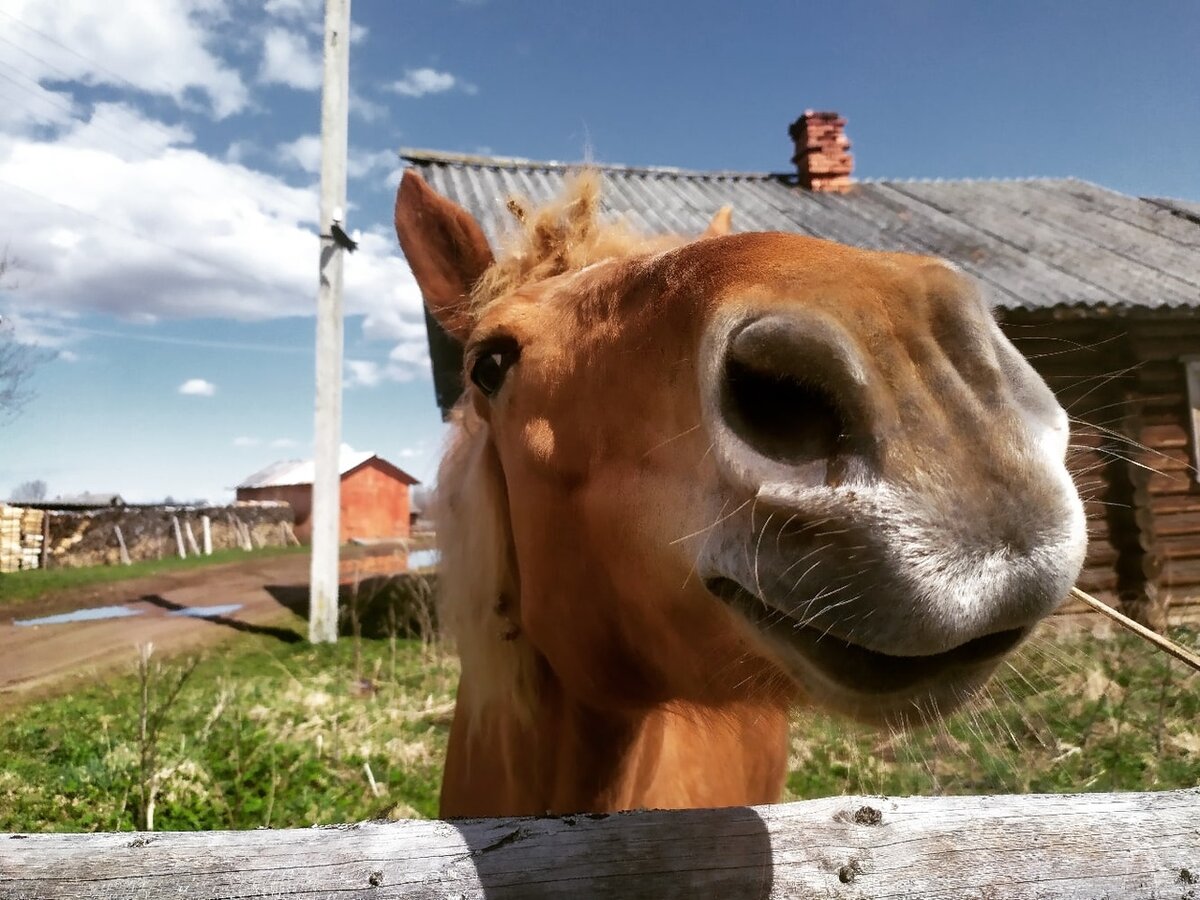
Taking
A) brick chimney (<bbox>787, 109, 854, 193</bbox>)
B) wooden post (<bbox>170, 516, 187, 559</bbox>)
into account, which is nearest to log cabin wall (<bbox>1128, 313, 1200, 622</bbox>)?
brick chimney (<bbox>787, 109, 854, 193</bbox>)

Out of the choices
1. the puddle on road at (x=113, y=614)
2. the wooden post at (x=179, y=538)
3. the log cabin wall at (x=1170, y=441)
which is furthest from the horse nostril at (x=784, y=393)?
the wooden post at (x=179, y=538)

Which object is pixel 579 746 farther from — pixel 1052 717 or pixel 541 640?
pixel 1052 717

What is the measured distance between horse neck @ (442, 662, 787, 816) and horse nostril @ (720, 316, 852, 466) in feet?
1.94

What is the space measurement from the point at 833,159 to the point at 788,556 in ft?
43.3

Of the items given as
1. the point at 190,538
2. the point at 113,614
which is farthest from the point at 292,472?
the point at 113,614

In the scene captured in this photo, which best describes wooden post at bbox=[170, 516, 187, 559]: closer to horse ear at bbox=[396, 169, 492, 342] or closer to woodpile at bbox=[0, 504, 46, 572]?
woodpile at bbox=[0, 504, 46, 572]

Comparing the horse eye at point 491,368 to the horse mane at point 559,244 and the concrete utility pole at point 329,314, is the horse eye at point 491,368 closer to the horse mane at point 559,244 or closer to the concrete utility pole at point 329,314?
the horse mane at point 559,244

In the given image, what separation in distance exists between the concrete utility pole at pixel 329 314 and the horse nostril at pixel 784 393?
28.2 feet

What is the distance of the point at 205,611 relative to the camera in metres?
11.9

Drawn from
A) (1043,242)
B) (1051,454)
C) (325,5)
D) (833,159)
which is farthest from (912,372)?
(833,159)

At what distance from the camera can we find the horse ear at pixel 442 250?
6.76 ft

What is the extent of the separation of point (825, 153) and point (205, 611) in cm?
1301

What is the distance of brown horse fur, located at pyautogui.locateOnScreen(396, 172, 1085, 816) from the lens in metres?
0.84

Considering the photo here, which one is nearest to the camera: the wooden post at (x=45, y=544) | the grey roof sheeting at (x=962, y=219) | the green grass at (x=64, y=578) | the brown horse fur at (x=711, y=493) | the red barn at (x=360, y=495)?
the brown horse fur at (x=711, y=493)
